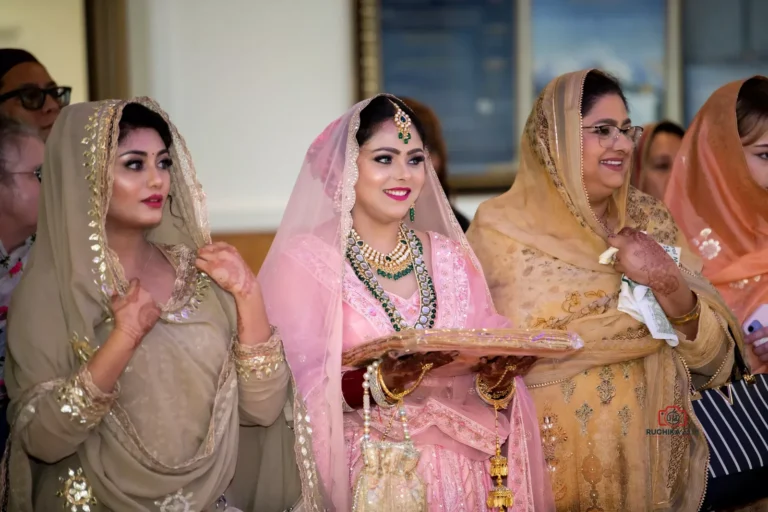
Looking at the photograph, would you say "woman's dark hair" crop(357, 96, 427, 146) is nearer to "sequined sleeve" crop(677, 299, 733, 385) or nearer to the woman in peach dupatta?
"sequined sleeve" crop(677, 299, 733, 385)

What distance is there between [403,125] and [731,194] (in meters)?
1.30

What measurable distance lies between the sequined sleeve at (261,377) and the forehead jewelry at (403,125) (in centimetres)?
63

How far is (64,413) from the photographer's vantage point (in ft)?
6.70

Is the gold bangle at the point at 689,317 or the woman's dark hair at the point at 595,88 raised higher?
the woman's dark hair at the point at 595,88

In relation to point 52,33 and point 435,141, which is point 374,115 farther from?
point 52,33

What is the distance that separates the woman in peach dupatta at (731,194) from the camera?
3.20 meters

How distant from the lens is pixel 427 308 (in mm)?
2543

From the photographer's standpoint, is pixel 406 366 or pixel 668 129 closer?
pixel 406 366

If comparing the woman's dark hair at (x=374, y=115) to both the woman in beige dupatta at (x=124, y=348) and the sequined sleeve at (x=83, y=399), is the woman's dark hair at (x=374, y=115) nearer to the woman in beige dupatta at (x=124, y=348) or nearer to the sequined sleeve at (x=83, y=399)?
the woman in beige dupatta at (x=124, y=348)

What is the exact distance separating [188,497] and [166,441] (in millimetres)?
132

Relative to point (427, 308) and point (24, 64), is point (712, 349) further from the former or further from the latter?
point (24, 64)

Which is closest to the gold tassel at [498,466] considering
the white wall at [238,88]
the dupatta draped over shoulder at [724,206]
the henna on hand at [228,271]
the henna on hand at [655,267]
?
the henna on hand at [655,267]

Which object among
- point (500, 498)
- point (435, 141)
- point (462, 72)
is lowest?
point (500, 498)

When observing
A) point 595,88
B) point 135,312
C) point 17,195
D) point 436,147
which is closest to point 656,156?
point 436,147
